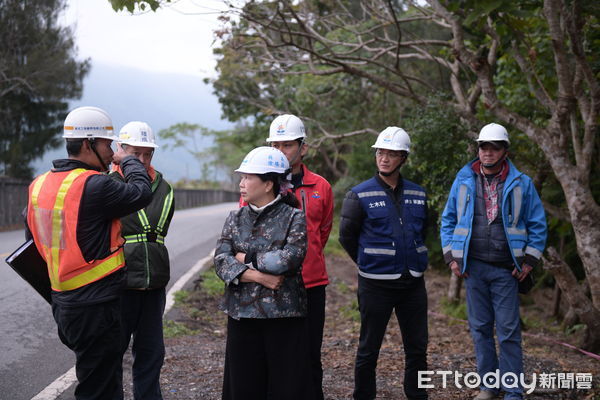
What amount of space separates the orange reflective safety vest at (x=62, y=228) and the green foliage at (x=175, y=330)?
373 cm

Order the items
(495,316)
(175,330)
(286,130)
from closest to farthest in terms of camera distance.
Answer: (286,130)
(495,316)
(175,330)

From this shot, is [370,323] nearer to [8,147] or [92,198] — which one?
[92,198]

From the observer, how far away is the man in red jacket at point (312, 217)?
4336 millimetres

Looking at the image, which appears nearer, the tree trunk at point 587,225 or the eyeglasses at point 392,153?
the eyeglasses at point 392,153

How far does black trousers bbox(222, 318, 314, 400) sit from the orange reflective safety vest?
0.89m

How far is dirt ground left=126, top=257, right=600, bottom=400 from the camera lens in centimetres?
507

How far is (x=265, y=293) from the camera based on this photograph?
3453mm

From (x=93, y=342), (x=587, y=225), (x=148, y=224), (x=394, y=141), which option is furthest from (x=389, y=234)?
(x=587, y=225)

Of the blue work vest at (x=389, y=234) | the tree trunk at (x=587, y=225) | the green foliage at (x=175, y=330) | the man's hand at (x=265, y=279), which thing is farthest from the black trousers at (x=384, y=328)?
the green foliage at (x=175, y=330)

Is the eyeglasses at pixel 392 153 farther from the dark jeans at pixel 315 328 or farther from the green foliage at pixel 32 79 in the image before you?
the green foliage at pixel 32 79

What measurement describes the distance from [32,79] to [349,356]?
22049mm

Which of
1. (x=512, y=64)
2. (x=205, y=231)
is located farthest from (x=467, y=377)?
(x=205, y=231)

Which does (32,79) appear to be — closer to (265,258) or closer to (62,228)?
(62,228)

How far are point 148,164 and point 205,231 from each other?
16358 mm
